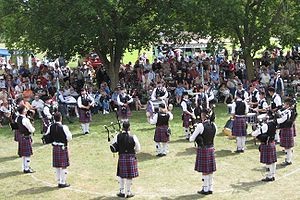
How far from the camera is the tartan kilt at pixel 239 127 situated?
13047 millimetres

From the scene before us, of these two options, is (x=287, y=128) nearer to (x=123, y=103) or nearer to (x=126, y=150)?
(x=126, y=150)

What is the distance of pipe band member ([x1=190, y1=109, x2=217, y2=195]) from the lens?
10.1 metres

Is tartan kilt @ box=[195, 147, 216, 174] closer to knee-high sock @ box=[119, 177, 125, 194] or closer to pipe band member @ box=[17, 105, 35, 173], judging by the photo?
knee-high sock @ box=[119, 177, 125, 194]

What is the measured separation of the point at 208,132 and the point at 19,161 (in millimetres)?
5400

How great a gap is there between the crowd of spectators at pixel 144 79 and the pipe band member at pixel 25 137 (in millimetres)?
5656

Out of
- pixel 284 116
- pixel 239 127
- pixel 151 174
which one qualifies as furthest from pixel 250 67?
pixel 151 174

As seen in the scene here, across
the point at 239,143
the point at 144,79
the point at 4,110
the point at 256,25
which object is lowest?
the point at 239,143

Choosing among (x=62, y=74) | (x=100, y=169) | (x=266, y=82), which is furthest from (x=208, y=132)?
(x=62, y=74)

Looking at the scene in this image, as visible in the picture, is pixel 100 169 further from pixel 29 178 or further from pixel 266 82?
pixel 266 82

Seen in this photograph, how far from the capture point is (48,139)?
10.9 metres

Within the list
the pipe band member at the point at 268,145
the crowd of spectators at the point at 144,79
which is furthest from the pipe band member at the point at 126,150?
the crowd of spectators at the point at 144,79

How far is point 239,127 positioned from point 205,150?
311 centimetres

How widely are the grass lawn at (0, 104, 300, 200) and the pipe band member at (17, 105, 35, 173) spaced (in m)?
0.28

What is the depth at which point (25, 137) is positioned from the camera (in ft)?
39.1
